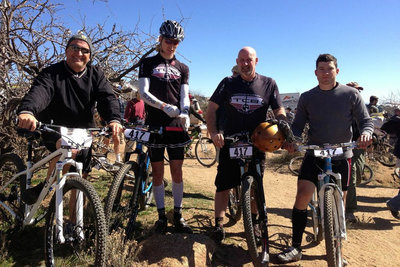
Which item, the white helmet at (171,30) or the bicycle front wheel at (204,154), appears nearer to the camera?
the white helmet at (171,30)

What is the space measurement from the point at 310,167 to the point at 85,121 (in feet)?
7.73

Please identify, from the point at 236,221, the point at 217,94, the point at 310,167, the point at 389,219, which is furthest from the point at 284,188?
the point at 217,94

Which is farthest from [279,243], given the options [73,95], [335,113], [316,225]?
[73,95]

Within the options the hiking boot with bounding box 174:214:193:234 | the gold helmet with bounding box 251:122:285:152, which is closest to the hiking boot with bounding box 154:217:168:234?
the hiking boot with bounding box 174:214:193:234

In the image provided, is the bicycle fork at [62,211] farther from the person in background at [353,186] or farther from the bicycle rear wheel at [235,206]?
the person in background at [353,186]

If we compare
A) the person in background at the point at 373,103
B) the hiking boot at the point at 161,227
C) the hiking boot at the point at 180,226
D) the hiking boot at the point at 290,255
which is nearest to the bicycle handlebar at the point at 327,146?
the hiking boot at the point at 290,255

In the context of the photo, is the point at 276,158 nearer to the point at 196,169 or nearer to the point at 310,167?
the point at 196,169

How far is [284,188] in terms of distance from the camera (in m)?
6.85

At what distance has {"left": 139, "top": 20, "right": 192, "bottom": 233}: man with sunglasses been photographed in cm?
306

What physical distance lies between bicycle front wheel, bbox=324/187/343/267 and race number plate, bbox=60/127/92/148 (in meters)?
2.19

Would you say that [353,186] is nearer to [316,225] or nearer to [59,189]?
[316,225]

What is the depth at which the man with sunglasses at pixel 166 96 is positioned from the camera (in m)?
3.06

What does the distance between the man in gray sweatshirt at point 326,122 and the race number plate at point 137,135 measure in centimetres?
169

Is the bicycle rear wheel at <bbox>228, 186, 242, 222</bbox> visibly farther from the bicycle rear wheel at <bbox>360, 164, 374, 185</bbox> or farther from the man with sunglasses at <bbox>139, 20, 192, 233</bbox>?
the bicycle rear wheel at <bbox>360, 164, 374, 185</bbox>
